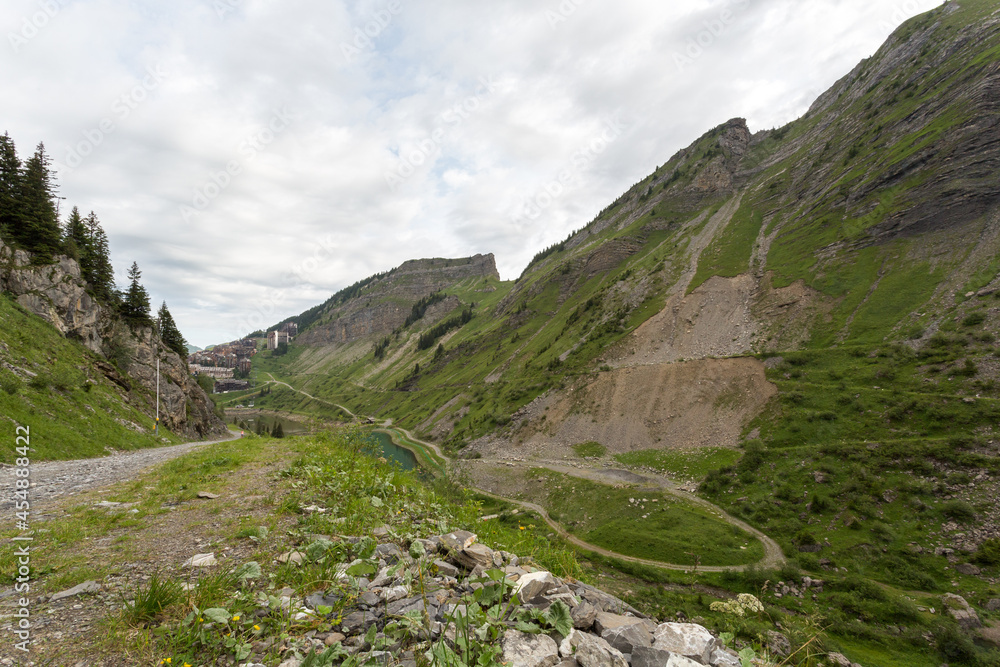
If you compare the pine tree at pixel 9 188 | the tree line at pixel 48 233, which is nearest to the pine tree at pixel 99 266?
the tree line at pixel 48 233

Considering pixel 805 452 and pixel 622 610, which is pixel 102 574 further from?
pixel 805 452

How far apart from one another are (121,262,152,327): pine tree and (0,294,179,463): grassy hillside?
23505mm

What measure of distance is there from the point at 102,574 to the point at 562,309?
13617 cm

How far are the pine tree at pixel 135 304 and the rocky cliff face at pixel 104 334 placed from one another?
172 centimetres

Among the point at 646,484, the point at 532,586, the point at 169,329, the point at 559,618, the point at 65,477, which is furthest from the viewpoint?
the point at 169,329

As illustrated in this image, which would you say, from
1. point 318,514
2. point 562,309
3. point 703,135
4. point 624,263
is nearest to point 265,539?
point 318,514

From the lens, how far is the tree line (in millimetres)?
38312

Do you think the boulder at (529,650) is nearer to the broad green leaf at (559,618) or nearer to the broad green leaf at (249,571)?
the broad green leaf at (559,618)

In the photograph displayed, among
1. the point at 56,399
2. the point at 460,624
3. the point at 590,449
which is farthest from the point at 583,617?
the point at 590,449

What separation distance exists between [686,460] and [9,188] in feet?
292

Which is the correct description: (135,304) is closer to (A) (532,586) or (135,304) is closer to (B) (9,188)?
(B) (9,188)

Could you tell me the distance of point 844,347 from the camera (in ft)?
181

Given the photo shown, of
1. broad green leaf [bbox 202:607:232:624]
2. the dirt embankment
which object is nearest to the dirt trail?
the dirt embankment

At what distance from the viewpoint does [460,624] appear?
12.2 ft
